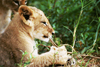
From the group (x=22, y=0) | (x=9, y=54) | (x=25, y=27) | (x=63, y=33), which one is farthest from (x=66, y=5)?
(x=9, y=54)

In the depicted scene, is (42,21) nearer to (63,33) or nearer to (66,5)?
(63,33)

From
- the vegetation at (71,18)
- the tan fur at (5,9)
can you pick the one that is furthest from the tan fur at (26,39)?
the tan fur at (5,9)

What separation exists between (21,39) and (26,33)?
16 cm

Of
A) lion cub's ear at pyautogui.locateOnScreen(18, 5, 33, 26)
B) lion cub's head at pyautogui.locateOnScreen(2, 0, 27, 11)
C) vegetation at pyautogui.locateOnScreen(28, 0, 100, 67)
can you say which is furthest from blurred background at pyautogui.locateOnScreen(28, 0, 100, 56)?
lion cub's ear at pyautogui.locateOnScreen(18, 5, 33, 26)

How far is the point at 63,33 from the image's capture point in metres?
4.14

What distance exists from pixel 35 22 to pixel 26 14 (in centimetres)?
22

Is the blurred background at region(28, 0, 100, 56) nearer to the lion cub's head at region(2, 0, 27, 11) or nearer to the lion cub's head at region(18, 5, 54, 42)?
the lion cub's head at region(2, 0, 27, 11)

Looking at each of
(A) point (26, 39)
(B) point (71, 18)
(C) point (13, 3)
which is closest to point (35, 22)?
(A) point (26, 39)

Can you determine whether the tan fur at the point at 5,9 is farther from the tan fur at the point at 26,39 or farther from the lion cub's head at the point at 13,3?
the tan fur at the point at 26,39

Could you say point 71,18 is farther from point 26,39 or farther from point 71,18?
point 26,39

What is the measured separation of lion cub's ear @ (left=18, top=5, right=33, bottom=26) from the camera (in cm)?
272

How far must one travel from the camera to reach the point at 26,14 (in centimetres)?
280

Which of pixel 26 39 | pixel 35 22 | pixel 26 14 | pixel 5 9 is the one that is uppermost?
pixel 5 9

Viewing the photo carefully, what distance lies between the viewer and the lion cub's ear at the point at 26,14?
2721mm
